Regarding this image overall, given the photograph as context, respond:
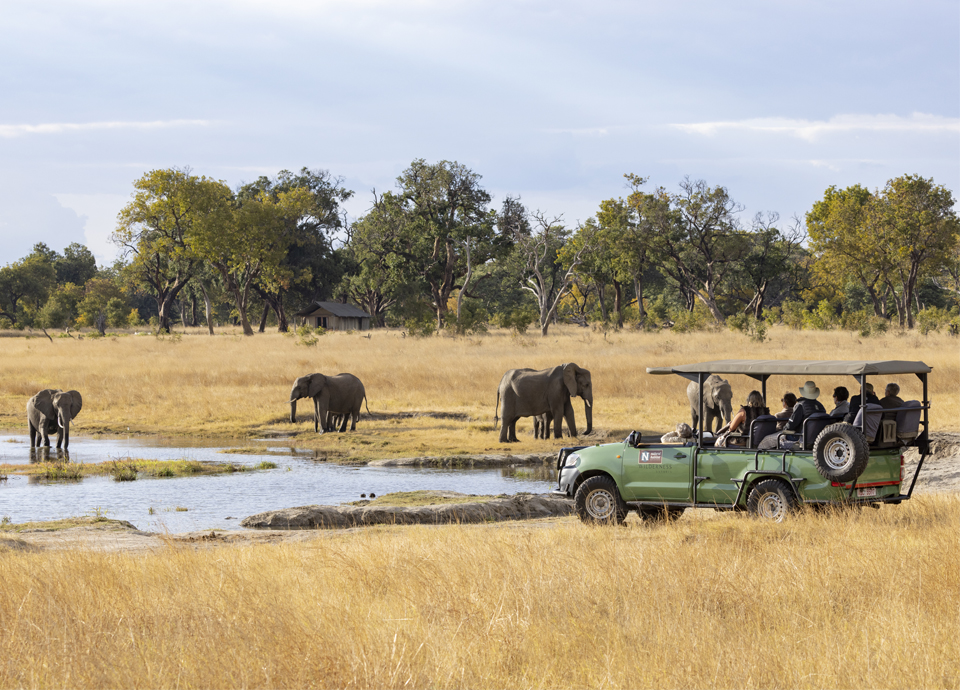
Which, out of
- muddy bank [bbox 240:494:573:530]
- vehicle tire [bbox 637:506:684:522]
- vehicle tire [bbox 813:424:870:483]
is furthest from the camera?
muddy bank [bbox 240:494:573:530]

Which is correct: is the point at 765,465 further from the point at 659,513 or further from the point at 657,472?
the point at 659,513

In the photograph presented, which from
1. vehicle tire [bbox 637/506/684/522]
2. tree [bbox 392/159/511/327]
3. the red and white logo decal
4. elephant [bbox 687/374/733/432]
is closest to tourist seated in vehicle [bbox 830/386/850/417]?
the red and white logo decal

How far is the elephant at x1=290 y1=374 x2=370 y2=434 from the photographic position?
27.6m

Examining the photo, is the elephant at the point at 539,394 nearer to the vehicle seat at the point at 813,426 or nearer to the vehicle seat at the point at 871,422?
the vehicle seat at the point at 813,426

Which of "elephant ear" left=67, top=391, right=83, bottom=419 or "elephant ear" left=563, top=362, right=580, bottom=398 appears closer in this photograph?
"elephant ear" left=563, top=362, right=580, bottom=398

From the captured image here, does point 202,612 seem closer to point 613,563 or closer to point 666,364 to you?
point 613,563

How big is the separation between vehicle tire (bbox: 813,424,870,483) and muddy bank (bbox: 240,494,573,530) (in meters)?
5.19

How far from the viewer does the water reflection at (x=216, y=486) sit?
15.7 meters

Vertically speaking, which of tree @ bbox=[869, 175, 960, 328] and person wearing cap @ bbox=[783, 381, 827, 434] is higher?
tree @ bbox=[869, 175, 960, 328]

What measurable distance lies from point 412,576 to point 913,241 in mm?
56756

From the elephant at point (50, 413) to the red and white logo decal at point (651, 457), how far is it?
56.3 feet

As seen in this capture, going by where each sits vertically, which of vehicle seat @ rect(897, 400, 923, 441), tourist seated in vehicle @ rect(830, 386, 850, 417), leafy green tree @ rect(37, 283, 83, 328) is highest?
leafy green tree @ rect(37, 283, 83, 328)

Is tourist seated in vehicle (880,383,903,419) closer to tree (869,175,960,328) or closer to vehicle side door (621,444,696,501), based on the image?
vehicle side door (621,444,696,501)

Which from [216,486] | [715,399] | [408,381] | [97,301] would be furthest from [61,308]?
[715,399]
